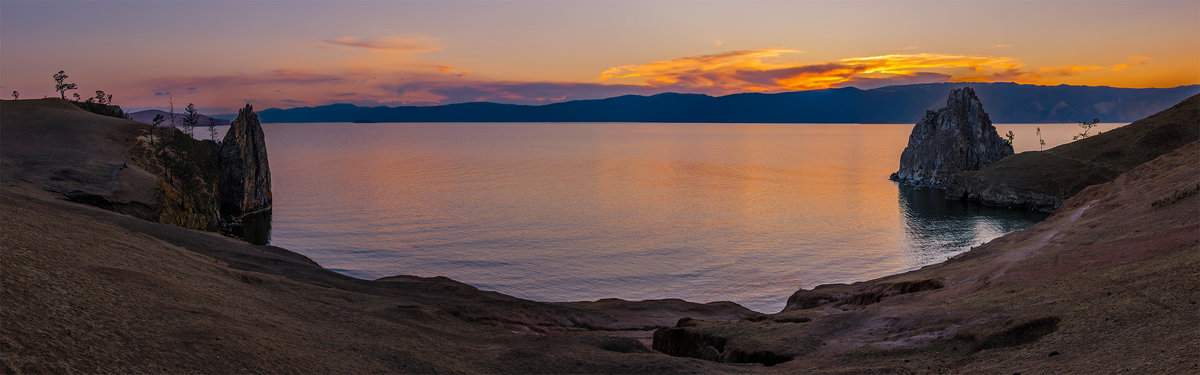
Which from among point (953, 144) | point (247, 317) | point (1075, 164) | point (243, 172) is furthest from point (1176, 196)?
point (953, 144)

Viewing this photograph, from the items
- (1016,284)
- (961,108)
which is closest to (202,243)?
(1016,284)

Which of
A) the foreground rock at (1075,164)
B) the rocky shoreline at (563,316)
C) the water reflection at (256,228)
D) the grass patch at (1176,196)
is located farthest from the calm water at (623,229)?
the grass patch at (1176,196)

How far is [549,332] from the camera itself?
32.2 meters

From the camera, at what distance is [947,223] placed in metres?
89.1

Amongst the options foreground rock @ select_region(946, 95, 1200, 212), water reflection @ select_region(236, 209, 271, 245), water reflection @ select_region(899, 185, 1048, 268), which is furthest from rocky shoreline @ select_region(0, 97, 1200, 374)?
foreground rock @ select_region(946, 95, 1200, 212)

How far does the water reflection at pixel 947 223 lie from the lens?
70.1 meters

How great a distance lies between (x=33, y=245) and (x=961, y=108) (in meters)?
150

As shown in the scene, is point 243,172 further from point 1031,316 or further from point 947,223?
point 947,223

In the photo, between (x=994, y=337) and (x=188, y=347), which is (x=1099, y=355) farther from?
(x=188, y=347)

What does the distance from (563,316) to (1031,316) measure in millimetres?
22029

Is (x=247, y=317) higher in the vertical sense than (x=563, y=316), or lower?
higher

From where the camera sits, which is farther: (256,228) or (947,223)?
(947,223)

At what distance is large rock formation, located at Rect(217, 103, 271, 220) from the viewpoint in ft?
304

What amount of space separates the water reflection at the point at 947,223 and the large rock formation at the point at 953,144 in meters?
16.1
